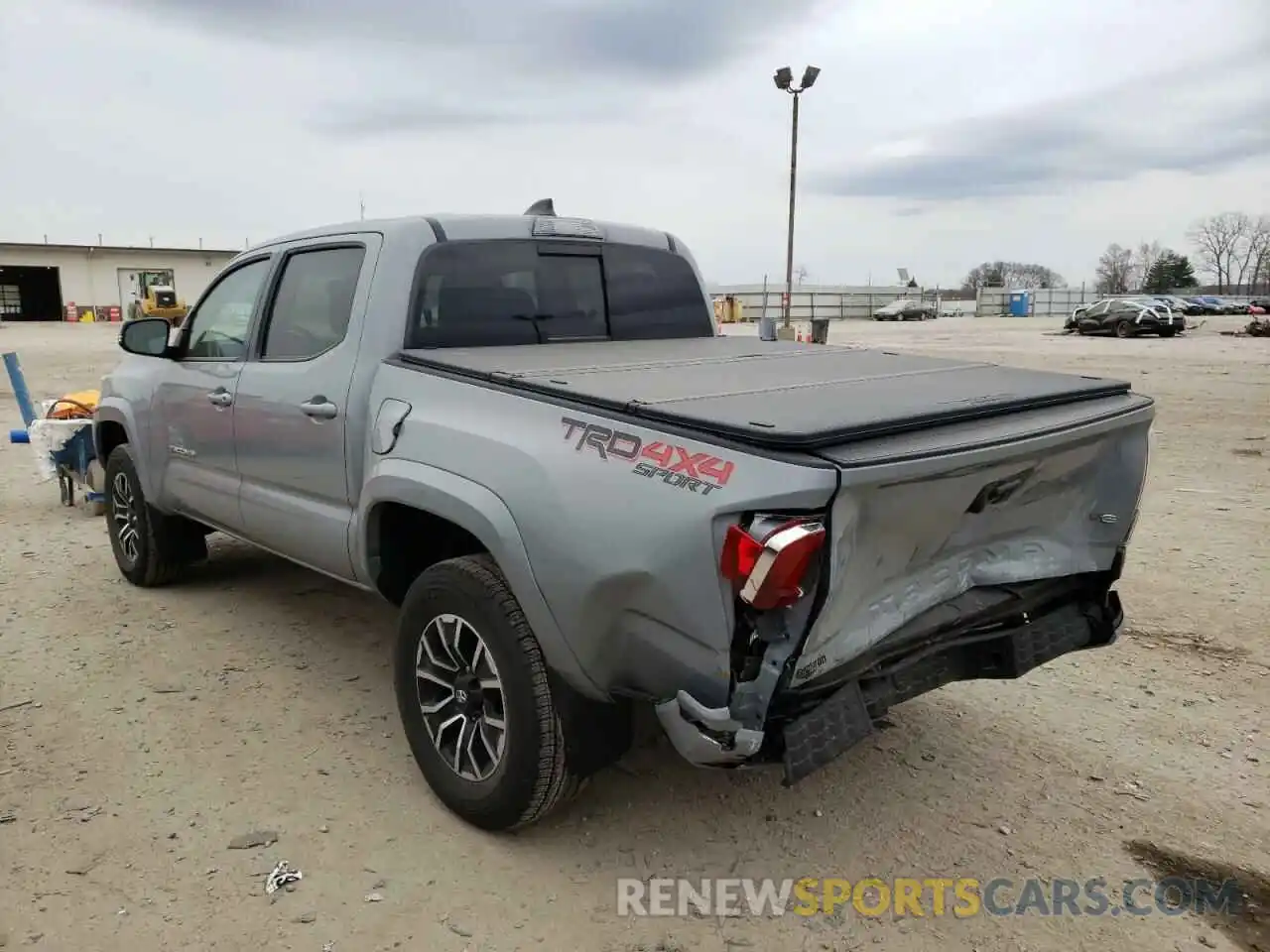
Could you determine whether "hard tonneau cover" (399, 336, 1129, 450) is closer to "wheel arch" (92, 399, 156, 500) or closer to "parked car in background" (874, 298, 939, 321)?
"wheel arch" (92, 399, 156, 500)

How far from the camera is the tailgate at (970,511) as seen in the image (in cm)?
235

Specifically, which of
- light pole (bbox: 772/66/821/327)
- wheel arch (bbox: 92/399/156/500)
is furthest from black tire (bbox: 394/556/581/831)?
light pole (bbox: 772/66/821/327)

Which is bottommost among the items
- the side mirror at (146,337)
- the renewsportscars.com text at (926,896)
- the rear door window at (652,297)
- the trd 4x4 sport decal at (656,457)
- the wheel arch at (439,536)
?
the renewsportscars.com text at (926,896)

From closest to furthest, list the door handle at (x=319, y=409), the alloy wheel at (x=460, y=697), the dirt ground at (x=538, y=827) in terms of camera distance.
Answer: the dirt ground at (x=538, y=827) → the alloy wheel at (x=460, y=697) → the door handle at (x=319, y=409)

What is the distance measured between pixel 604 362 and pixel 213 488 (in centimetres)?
227

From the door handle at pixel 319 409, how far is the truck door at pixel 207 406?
0.76 metres

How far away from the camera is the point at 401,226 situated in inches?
149

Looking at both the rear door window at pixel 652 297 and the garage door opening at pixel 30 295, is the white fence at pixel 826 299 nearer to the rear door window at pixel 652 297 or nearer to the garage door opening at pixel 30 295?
the garage door opening at pixel 30 295

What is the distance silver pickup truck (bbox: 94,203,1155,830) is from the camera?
7.62 feet

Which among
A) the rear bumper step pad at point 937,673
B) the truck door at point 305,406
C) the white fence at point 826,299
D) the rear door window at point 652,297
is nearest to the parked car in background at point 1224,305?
the white fence at point 826,299

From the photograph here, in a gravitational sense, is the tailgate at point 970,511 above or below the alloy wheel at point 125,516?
above

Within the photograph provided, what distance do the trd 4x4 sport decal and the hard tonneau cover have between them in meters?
0.07

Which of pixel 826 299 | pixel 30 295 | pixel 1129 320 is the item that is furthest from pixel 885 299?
pixel 30 295

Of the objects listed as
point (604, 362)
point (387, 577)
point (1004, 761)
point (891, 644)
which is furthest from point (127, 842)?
point (1004, 761)
